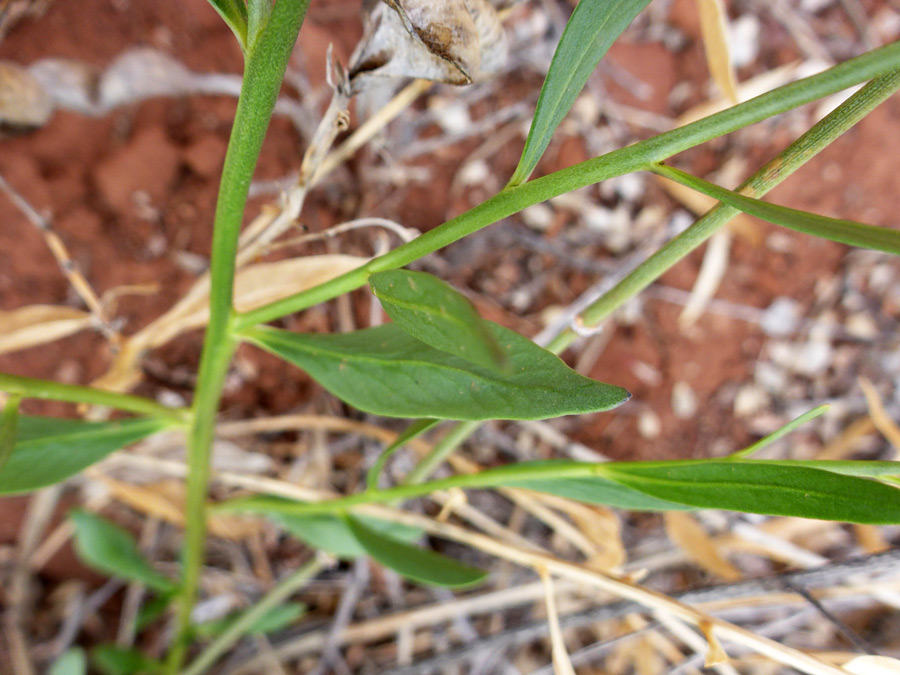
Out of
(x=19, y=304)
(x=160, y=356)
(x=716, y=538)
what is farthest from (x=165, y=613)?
(x=716, y=538)

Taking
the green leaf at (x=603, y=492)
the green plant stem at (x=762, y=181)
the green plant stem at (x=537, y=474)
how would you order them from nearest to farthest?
the green plant stem at (x=762, y=181) → the green plant stem at (x=537, y=474) → the green leaf at (x=603, y=492)

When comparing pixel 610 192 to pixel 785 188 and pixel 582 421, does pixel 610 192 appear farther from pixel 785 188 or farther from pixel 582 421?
pixel 582 421

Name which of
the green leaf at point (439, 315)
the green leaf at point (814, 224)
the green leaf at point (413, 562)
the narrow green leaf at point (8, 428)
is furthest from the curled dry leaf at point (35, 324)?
the green leaf at point (814, 224)

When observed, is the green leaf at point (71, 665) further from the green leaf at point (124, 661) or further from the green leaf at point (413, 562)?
the green leaf at point (413, 562)

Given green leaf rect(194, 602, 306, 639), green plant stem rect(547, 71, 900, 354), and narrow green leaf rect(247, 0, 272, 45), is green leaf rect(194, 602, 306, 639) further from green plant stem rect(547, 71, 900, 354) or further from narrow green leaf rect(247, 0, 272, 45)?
narrow green leaf rect(247, 0, 272, 45)

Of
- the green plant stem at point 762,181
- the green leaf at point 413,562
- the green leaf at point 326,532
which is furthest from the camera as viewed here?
the green leaf at point 326,532

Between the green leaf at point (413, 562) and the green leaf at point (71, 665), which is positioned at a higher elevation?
the green leaf at point (413, 562)

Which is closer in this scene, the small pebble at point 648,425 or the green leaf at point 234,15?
the green leaf at point 234,15
